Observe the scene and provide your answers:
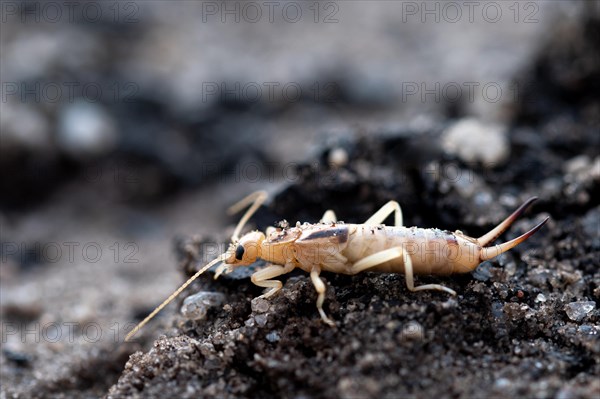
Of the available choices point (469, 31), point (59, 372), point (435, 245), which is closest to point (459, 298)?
point (435, 245)

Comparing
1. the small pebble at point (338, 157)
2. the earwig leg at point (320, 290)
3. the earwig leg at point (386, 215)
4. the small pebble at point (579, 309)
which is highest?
the small pebble at point (338, 157)

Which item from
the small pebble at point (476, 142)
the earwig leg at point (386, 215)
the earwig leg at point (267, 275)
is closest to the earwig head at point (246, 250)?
the earwig leg at point (267, 275)

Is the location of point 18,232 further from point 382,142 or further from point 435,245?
point 435,245

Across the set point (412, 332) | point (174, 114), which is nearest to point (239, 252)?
point (412, 332)

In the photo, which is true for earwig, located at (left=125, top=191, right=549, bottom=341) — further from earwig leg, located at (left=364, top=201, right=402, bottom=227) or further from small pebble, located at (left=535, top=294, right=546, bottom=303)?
small pebble, located at (left=535, top=294, right=546, bottom=303)

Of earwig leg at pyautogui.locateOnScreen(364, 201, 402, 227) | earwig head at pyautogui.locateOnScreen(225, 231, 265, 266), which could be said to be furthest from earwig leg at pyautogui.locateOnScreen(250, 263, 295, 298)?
earwig leg at pyautogui.locateOnScreen(364, 201, 402, 227)

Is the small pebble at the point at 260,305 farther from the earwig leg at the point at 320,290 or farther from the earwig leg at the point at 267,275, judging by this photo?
the earwig leg at the point at 320,290
